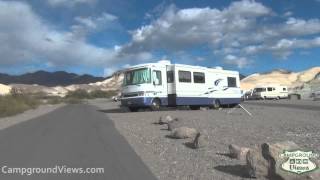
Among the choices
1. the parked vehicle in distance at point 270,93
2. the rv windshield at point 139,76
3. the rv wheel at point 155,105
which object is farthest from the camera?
the parked vehicle in distance at point 270,93

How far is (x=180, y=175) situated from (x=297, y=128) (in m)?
9.90

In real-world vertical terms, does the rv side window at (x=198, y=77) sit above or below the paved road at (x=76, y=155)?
above

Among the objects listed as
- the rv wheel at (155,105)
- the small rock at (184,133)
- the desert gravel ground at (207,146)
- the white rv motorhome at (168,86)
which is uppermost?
the white rv motorhome at (168,86)

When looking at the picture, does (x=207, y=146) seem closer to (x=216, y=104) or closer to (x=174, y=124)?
(x=174, y=124)

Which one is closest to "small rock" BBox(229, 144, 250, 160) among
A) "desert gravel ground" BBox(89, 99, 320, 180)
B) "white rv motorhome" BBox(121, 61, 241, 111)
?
"desert gravel ground" BBox(89, 99, 320, 180)

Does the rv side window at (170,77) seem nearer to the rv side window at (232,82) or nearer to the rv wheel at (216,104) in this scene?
the rv wheel at (216,104)

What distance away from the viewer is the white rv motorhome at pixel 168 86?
34094 millimetres

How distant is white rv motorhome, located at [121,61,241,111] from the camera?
34.1 m

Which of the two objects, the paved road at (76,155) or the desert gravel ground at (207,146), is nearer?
the paved road at (76,155)

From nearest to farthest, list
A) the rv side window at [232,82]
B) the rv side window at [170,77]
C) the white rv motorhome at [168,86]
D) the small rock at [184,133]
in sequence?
the small rock at [184,133], the white rv motorhome at [168,86], the rv side window at [170,77], the rv side window at [232,82]

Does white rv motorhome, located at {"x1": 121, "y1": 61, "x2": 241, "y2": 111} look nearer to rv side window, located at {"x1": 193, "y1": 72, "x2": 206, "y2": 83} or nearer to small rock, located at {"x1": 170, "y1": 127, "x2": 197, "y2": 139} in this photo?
rv side window, located at {"x1": 193, "y1": 72, "x2": 206, "y2": 83}

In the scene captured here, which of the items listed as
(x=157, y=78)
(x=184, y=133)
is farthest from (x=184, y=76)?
(x=184, y=133)

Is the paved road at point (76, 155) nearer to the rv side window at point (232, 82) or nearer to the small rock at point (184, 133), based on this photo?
the small rock at point (184, 133)

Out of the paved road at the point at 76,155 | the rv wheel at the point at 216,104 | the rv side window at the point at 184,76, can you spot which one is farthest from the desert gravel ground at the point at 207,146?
the rv wheel at the point at 216,104
